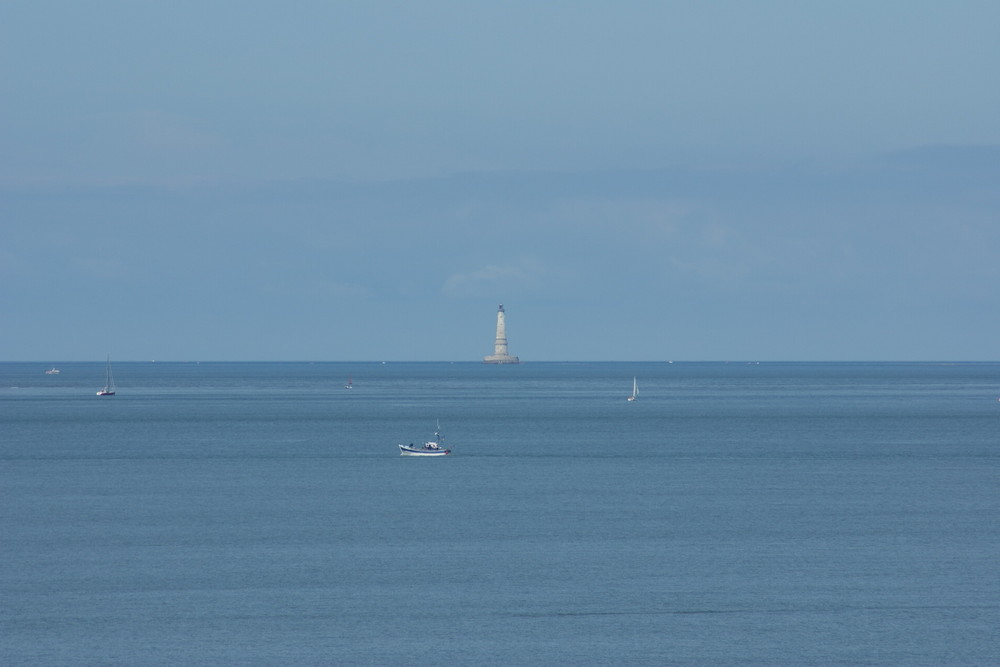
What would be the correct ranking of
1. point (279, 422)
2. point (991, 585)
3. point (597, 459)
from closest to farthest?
point (991, 585) → point (597, 459) → point (279, 422)

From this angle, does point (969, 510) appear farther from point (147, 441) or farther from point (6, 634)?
point (147, 441)

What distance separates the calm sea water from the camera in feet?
120

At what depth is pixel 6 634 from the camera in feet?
121

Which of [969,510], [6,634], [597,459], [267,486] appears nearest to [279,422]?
[597,459]

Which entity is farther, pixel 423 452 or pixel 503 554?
pixel 423 452

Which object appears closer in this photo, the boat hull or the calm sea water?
the calm sea water

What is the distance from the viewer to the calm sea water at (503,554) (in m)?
36.4

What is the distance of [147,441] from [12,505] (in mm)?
44018

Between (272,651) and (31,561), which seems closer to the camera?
(272,651)

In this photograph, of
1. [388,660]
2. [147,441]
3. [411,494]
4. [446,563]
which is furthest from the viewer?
[147,441]

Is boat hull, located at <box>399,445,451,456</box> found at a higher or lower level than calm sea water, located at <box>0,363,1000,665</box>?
higher

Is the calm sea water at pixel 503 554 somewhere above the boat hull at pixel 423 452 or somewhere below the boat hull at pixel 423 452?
below

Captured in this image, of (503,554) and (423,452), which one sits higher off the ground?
(423,452)

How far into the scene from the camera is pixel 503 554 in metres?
49.1
